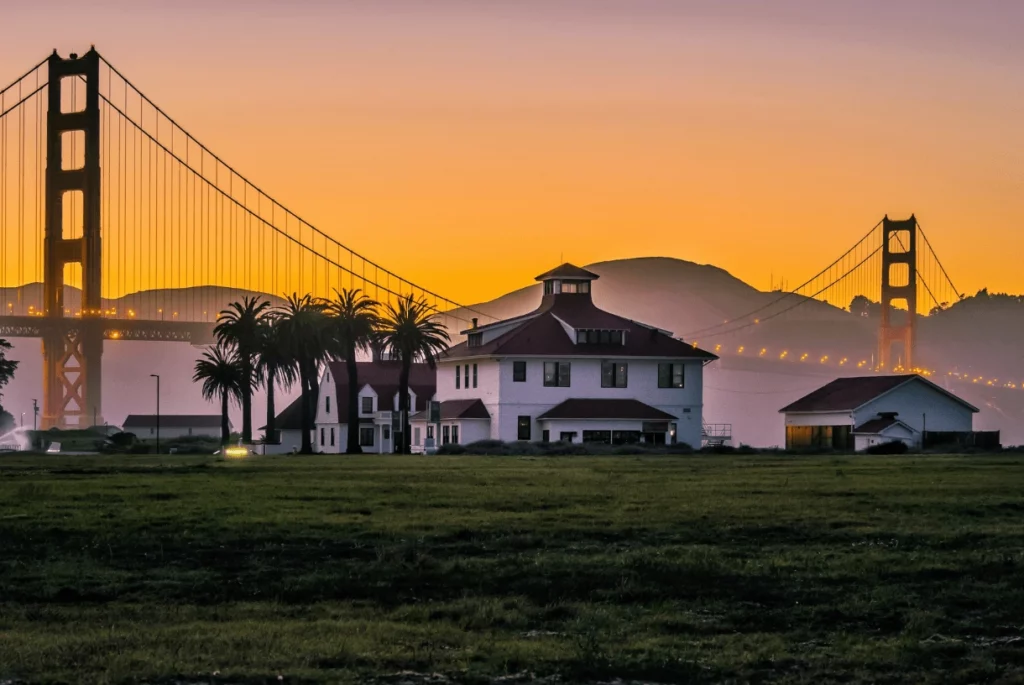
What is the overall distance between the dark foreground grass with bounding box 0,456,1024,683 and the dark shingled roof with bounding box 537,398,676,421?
68537 millimetres

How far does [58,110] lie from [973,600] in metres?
164

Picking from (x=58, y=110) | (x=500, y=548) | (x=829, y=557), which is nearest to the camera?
(x=829, y=557)

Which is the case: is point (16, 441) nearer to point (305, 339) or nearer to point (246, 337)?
point (246, 337)

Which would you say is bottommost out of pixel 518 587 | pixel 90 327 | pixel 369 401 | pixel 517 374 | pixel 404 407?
pixel 518 587

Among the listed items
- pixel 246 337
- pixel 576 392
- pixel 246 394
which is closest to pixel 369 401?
pixel 246 394

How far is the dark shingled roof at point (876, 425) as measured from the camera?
107 metres

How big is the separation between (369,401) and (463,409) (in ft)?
82.6

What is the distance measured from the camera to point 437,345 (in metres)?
119

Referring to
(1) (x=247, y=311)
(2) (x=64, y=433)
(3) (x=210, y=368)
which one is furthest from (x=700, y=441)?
(2) (x=64, y=433)

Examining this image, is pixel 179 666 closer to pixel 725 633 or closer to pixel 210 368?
pixel 725 633

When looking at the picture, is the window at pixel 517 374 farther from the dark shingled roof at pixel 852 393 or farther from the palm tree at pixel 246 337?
the palm tree at pixel 246 337

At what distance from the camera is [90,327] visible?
170750 mm

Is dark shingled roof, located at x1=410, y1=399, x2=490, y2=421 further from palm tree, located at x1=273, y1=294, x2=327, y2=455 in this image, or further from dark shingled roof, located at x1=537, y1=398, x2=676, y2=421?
palm tree, located at x1=273, y1=294, x2=327, y2=455

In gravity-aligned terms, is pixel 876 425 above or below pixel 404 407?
below
